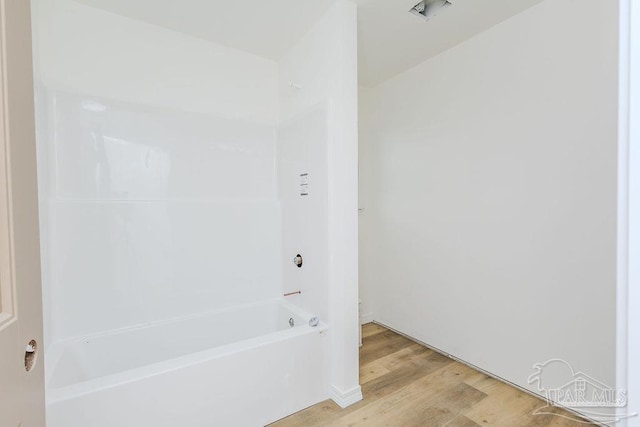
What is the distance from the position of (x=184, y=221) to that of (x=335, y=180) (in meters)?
1.23

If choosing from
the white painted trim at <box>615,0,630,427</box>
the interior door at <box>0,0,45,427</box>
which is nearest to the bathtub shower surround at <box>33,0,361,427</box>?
the interior door at <box>0,0,45,427</box>

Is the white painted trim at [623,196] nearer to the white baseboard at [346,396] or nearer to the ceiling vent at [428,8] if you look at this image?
the white baseboard at [346,396]

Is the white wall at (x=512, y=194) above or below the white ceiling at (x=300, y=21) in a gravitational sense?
below

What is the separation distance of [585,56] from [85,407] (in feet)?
10.6

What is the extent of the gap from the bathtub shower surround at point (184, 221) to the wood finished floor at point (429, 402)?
142 mm

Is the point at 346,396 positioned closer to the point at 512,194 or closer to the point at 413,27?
the point at 512,194

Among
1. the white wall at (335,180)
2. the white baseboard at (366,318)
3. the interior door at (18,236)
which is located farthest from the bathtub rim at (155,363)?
the white baseboard at (366,318)

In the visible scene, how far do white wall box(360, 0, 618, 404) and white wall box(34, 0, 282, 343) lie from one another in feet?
4.36

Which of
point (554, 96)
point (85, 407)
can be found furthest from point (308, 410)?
point (554, 96)

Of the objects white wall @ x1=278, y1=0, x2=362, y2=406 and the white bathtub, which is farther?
white wall @ x1=278, y1=0, x2=362, y2=406

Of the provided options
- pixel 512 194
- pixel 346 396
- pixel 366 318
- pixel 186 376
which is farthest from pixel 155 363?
pixel 512 194

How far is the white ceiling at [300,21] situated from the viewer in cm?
189

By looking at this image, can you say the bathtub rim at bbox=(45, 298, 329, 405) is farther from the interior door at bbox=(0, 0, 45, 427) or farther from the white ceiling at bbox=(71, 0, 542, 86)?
the white ceiling at bbox=(71, 0, 542, 86)

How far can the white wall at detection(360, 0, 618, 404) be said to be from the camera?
5.54ft
